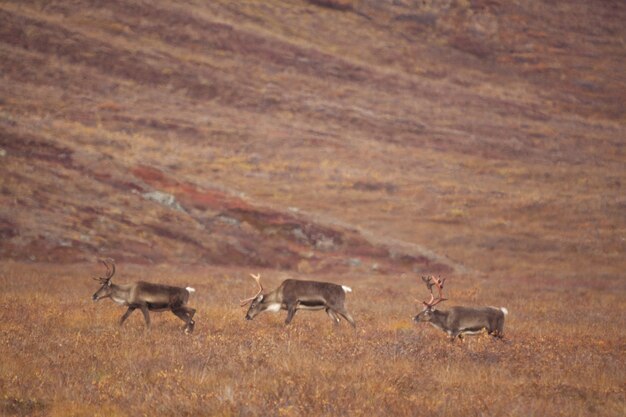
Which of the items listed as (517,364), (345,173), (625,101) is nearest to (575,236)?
(345,173)

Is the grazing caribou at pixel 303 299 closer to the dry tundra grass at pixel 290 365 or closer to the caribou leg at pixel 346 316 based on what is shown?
the caribou leg at pixel 346 316

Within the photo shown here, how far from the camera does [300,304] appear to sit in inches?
680

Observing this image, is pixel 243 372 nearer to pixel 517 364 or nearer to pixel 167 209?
pixel 517 364

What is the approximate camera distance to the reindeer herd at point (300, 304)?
1527 centimetres

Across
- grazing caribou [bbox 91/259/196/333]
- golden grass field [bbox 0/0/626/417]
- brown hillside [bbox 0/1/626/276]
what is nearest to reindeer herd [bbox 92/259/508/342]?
grazing caribou [bbox 91/259/196/333]

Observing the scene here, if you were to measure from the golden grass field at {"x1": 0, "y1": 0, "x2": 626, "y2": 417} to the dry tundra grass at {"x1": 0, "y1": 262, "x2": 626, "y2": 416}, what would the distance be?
6cm

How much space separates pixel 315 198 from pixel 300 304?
117 feet

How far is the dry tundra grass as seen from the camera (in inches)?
365

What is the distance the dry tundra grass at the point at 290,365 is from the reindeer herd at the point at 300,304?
38 centimetres

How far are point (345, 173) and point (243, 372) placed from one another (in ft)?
164

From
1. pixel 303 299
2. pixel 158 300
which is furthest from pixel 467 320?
pixel 158 300

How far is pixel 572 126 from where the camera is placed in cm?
8244

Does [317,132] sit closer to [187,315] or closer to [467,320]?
[187,315]

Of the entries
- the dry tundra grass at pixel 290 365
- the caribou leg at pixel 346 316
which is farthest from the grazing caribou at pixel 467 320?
the caribou leg at pixel 346 316
